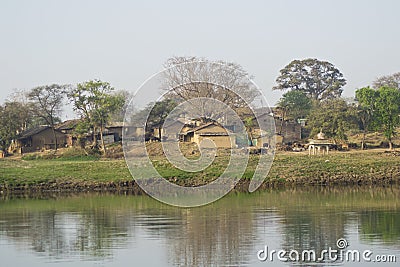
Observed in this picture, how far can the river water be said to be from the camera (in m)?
15.6

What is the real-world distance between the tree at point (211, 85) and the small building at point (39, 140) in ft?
35.2

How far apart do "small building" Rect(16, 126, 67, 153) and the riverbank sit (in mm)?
17795

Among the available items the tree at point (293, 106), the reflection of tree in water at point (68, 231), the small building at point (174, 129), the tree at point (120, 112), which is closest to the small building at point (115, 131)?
the tree at point (120, 112)

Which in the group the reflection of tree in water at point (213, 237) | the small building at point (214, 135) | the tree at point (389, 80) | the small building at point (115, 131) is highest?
the tree at point (389, 80)

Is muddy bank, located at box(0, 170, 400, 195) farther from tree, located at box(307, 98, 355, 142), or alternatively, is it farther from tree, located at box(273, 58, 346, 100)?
tree, located at box(273, 58, 346, 100)

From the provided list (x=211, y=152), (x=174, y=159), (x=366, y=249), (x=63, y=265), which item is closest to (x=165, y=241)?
(x=63, y=265)

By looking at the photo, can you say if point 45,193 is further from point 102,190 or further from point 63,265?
point 63,265

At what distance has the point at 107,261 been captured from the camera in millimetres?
15547

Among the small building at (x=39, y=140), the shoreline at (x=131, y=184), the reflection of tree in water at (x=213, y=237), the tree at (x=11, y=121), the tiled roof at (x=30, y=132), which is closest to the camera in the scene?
the reflection of tree in water at (x=213, y=237)

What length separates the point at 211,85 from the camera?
161ft

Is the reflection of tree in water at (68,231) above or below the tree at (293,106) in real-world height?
below

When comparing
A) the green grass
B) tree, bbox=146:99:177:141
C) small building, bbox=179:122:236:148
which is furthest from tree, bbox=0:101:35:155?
the green grass

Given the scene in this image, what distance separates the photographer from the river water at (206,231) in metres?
15.6

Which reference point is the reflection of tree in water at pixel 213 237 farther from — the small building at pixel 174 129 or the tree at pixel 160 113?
the tree at pixel 160 113
